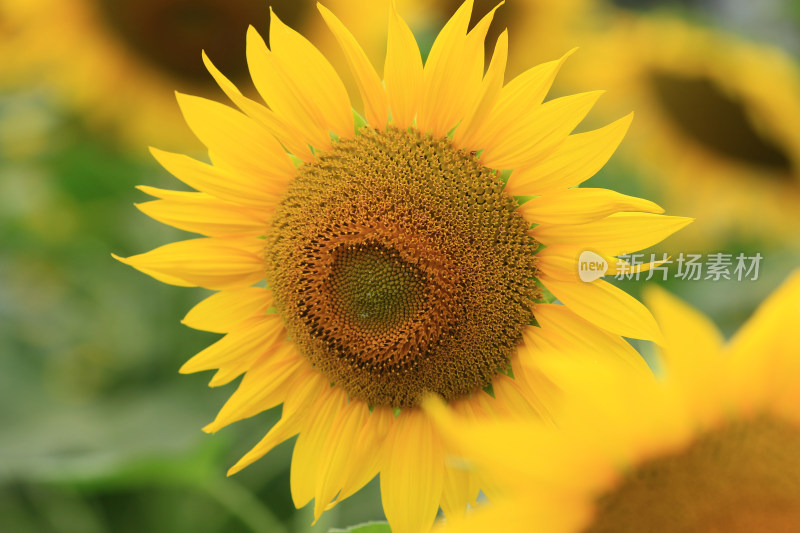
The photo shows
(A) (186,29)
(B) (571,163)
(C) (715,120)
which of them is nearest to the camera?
(B) (571,163)

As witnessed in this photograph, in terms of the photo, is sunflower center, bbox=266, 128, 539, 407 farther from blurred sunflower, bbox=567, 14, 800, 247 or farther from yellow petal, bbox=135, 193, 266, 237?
blurred sunflower, bbox=567, 14, 800, 247

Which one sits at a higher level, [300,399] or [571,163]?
[571,163]

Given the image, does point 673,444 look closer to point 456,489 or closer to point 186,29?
point 456,489

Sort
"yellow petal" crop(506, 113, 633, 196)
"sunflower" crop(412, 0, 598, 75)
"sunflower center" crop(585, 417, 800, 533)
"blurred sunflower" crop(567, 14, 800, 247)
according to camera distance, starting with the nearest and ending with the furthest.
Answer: "sunflower center" crop(585, 417, 800, 533) < "yellow petal" crop(506, 113, 633, 196) < "blurred sunflower" crop(567, 14, 800, 247) < "sunflower" crop(412, 0, 598, 75)

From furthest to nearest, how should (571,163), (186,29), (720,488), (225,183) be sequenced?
(186,29) < (225,183) < (571,163) < (720,488)

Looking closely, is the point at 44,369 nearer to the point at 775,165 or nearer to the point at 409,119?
the point at 409,119

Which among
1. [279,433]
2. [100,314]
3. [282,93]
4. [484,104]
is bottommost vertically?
[100,314]

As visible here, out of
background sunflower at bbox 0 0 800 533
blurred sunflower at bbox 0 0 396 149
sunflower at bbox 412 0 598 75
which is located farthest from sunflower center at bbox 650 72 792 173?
blurred sunflower at bbox 0 0 396 149

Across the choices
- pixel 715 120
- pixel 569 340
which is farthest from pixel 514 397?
pixel 715 120
